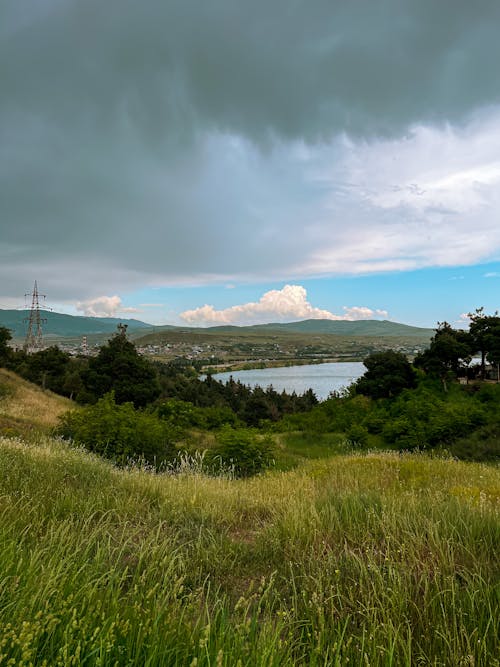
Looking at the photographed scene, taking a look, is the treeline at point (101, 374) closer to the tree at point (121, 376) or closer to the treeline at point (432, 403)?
the tree at point (121, 376)

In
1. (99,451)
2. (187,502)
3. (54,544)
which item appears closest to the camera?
(54,544)

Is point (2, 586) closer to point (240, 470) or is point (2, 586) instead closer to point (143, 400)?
point (240, 470)

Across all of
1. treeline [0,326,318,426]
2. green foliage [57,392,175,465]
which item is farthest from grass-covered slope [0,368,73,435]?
treeline [0,326,318,426]

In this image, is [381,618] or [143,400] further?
[143,400]

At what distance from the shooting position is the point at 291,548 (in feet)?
→ 11.8

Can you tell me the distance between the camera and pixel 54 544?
304 cm

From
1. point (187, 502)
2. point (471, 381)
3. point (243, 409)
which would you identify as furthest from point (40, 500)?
point (243, 409)

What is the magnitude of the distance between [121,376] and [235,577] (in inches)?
1545

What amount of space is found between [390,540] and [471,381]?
1364 inches

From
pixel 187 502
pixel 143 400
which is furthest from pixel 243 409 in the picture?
pixel 187 502

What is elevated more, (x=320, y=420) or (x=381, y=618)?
(x=381, y=618)

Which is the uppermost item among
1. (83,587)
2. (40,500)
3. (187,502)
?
(83,587)

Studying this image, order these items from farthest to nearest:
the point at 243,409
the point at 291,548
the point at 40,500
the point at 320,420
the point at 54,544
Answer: the point at 243,409 < the point at 320,420 < the point at 40,500 < the point at 291,548 < the point at 54,544

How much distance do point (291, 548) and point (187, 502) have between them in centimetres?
202
